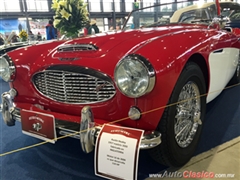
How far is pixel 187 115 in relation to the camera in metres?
1.67

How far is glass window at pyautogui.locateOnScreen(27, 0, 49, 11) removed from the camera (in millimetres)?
15373

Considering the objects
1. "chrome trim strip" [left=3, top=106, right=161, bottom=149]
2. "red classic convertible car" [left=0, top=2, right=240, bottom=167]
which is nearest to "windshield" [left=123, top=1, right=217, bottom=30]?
"red classic convertible car" [left=0, top=2, right=240, bottom=167]

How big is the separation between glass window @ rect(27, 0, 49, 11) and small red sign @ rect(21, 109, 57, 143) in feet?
Result: 51.4

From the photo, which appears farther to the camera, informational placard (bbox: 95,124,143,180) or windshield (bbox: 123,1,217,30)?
windshield (bbox: 123,1,217,30)

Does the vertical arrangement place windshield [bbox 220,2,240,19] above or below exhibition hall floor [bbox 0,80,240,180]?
above

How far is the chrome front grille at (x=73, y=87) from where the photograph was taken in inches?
54.3

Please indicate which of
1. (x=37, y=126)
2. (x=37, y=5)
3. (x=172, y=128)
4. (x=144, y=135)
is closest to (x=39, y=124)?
(x=37, y=126)

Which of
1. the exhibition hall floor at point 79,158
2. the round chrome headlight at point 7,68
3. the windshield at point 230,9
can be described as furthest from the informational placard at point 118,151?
the windshield at point 230,9

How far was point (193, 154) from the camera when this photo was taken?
1.74 m

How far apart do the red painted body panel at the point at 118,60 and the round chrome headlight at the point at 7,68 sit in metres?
0.04

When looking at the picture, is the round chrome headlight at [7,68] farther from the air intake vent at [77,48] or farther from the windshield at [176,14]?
the windshield at [176,14]

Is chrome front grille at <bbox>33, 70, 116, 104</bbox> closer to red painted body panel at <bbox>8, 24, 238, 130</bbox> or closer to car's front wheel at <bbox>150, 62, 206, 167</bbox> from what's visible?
red painted body panel at <bbox>8, 24, 238, 130</bbox>

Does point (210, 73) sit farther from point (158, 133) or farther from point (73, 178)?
point (73, 178)

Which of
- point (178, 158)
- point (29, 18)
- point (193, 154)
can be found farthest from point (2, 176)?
point (29, 18)
